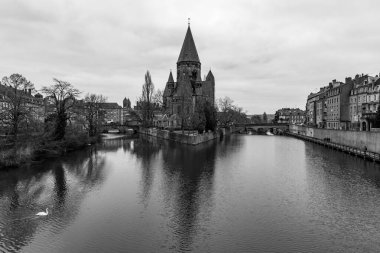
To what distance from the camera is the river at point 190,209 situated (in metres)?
15.3

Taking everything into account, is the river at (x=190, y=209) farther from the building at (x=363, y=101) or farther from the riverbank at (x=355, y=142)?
the building at (x=363, y=101)

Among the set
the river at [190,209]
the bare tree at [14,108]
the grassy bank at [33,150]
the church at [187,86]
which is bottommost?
the river at [190,209]

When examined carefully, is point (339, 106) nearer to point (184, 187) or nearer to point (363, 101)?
point (363, 101)

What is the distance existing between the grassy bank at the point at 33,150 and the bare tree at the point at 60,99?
1586 mm

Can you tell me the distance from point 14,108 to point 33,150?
5281mm

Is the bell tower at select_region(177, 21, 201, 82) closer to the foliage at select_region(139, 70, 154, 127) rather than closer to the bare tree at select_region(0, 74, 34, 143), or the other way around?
the foliage at select_region(139, 70, 154, 127)

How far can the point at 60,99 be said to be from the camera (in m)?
47.8

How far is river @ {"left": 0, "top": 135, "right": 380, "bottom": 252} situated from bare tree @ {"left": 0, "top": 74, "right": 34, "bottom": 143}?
5.19 metres

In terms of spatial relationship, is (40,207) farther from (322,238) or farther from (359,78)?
(359,78)

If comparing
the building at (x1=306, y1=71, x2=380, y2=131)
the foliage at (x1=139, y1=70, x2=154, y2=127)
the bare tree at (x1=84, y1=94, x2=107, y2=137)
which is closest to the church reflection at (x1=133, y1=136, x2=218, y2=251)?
the bare tree at (x1=84, y1=94, x2=107, y2=137)

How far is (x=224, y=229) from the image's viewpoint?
1697 cm

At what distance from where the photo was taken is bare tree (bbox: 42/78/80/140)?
4509 centimetres

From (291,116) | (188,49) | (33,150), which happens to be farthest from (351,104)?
(291,116)

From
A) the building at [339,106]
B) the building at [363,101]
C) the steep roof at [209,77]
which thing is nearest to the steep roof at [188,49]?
the steep roof at [209,77]
